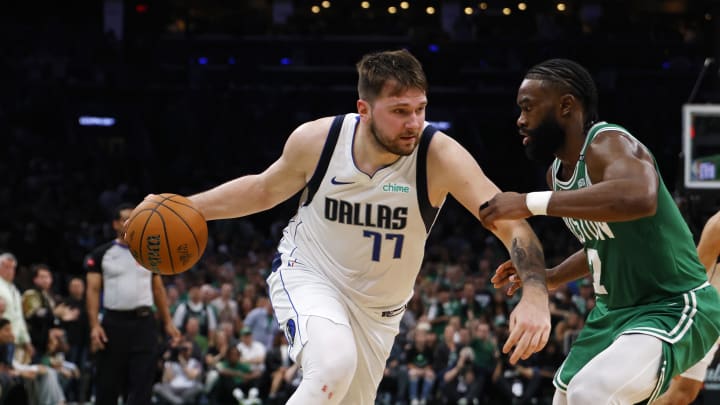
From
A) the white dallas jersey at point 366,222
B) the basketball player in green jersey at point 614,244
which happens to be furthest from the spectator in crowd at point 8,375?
the basketball player in green jersey at point 614,244

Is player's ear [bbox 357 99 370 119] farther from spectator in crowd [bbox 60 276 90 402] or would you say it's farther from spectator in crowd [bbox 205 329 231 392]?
spectator in crowd [bbox 60 276 90 402]

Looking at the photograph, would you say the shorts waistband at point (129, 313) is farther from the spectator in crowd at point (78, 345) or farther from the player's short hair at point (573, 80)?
the player's short hair at point (573, 80)

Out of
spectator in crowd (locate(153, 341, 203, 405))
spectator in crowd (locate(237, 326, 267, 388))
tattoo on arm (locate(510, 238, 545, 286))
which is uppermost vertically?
tattoo on arm (locate(510, 238, 545, 286))

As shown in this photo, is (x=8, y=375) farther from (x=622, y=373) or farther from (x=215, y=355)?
(x=622, y=373)

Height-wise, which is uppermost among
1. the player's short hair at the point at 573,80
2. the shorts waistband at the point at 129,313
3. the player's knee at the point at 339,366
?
the player's short hair at the point at 573,80

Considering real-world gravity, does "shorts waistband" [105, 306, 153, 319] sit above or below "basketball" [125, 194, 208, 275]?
below

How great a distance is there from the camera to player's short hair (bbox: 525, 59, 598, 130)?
436 cm

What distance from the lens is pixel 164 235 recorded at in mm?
4793

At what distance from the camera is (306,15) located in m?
23.9

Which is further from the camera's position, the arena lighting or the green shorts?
the arena lighting

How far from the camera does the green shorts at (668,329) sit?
402 centimetres

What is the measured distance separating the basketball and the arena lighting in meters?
19.2

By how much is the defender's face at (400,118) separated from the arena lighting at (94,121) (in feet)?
64.8

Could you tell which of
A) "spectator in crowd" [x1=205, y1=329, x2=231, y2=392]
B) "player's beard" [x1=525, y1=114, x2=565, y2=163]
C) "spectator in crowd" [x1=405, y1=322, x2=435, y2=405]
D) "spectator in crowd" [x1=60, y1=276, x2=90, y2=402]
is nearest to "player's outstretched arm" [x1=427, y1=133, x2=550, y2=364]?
"player's beard" [x1=525, y1=114, x2=565, y2=163]
